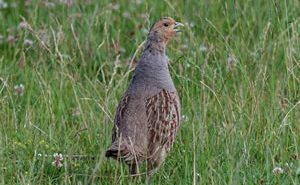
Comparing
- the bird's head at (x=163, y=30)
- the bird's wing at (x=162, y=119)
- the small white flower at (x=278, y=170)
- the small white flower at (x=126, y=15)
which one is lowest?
the small white flower at (x=278, y=170)

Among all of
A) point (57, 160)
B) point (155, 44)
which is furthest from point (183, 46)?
point (57, 160)

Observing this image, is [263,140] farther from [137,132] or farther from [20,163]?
[20,163]

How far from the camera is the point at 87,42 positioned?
7.40 metres

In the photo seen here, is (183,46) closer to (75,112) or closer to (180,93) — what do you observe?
(180,93)

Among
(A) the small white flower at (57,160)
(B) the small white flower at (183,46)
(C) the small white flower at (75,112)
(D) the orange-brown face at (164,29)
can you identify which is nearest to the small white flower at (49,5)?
(B) the small white flower at (183,46)

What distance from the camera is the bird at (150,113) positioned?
5.11 metres

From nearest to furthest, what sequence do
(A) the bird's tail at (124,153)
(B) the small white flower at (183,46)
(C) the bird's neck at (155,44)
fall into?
(A) the bird's tail at (124,153), (C) the bird's neck at (155,44), (B) the small white flower at (183,46)

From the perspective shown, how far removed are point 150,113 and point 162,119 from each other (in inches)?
3.5

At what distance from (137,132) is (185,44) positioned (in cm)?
230

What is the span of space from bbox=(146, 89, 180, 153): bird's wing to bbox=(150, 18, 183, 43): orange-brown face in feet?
1.37

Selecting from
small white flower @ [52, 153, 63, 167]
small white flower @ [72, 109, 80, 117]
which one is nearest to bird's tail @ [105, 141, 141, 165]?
small white flower @ [52, 153, 63, 167]

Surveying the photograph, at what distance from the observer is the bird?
5.11 metres

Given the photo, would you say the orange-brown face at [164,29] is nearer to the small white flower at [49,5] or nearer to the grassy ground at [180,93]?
the grassy ground at [180,93]

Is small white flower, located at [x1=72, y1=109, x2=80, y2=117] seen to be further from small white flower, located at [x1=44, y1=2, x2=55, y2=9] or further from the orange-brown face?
small white flower, located at [x1=44, y1=2, x2=55, y2=9]
